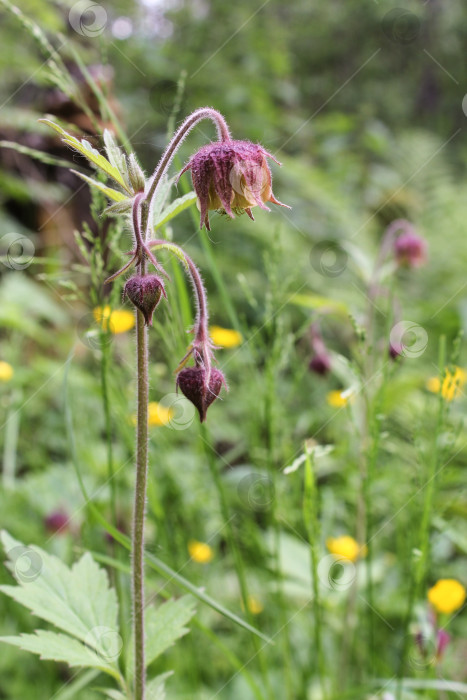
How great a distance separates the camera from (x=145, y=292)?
0.69 meters

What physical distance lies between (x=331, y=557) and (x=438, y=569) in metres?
0.50

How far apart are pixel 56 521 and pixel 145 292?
3.86 feet

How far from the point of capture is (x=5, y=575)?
146cm

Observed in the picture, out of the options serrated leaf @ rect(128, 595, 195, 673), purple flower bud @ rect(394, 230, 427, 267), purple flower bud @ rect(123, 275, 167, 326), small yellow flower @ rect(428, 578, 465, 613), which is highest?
purple flower bud @ rect(394, 230, 427, 267)

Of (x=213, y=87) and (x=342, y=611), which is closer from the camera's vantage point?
(x=342, y=611)

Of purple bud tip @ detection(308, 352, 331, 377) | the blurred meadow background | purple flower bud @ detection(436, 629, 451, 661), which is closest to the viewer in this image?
the blurred meadow background

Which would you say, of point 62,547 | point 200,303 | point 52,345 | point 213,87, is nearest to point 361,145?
point 213,87

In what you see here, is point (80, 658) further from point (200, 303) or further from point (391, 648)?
point (391, 648)

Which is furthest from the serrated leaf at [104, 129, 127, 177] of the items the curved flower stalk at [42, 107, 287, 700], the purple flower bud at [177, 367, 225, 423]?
the purple flower bud at [177, 367, 225, 423]

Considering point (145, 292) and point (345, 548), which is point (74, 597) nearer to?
point (145, 292)

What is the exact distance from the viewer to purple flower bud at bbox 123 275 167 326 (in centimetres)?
69

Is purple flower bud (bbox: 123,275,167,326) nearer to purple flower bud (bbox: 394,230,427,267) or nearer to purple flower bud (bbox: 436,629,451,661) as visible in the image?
purple flower bud (bbox: 436,629,451,661)

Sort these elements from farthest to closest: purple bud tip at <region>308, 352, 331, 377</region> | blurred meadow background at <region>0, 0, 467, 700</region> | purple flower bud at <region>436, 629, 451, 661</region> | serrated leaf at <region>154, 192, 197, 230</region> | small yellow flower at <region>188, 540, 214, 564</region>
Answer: purple bud tip at <region>308, 352, 331, 377</region>
small yellow flower at <region>188, 540, 214, 564</region>
purple flower bud at <region>436, 629, 451, 661</region>
blurred meadow background at <region>0, 0, 467, 700</region>
serrated leaf at <region>154, 192, 197, 230</region>

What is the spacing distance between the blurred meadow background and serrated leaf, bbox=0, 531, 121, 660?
102mm
